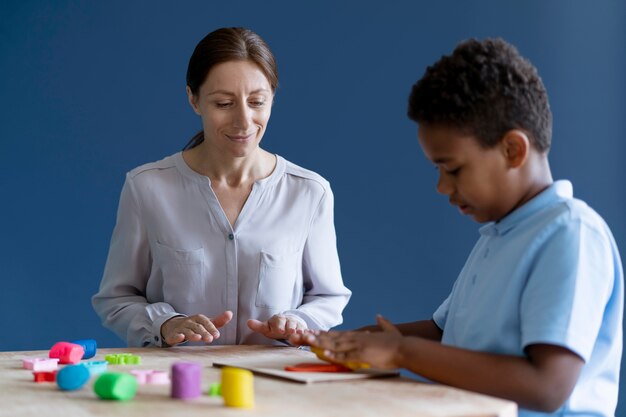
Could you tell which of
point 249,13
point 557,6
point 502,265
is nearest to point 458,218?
point 557,6

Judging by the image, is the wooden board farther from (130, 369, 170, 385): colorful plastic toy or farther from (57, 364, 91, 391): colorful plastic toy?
(57, 364, 91, 391): colorful plastic toy

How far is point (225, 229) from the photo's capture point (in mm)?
2182

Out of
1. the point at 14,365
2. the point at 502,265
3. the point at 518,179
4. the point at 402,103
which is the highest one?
the point at 402,103

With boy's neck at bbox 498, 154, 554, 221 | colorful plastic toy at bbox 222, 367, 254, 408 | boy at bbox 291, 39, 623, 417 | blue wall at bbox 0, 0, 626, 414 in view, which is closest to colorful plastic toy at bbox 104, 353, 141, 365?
boy at bbox 291, 39, 623, 417

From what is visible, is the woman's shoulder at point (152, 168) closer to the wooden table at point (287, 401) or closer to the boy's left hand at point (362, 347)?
the wooden table at point (287, 401)

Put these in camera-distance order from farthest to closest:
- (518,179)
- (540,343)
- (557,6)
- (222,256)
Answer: (557,6)
(222,256)
(518,179)
(540,343)

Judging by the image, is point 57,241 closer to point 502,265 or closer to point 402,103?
point 402,103

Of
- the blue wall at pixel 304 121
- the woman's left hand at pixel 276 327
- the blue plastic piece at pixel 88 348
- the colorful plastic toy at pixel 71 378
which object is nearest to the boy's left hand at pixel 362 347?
the colorful plastic toy at pixel 71 378

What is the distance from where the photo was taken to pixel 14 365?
5.52 ft

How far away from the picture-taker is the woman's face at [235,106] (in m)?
2.18

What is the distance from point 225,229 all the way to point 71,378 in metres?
0.86

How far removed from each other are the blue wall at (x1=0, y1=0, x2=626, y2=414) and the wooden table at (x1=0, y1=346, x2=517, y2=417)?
195cm

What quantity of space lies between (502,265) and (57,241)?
7.59ft

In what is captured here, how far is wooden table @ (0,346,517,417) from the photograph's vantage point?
46.3 inches
